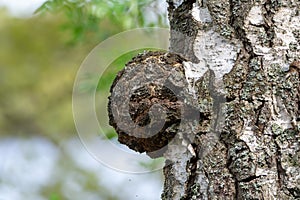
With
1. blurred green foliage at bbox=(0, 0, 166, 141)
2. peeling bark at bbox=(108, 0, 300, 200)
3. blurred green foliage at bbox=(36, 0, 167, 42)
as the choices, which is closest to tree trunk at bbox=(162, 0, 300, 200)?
peeling bark at bbox=(108, 0, 300, 200)

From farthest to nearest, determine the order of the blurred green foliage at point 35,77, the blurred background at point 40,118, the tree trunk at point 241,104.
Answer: the blurred green foliage at point 35,77
the blurred background at point 40,118
the tree trunk at point 241,104

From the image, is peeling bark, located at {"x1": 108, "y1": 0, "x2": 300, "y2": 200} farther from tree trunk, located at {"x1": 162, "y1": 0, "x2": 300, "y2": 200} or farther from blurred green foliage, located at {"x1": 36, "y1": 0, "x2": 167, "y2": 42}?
blurred green foliage, located at {"x1": 36, "y1": 0, "x2": 167, "y2": 42}

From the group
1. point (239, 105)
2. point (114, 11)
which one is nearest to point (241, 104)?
point (239, 105)

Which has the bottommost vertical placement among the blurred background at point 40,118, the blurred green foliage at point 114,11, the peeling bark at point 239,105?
the peeling bark at point 239,105

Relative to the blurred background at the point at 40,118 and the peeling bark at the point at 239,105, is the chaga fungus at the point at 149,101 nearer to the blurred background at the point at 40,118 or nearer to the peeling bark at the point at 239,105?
the peeling bark at the point at 239,105

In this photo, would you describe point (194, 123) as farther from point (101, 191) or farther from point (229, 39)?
point (101, 191)

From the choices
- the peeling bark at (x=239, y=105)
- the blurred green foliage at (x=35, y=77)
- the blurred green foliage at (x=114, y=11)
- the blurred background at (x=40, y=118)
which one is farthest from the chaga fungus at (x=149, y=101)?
the blurred green foliage at (x=35, y=77)

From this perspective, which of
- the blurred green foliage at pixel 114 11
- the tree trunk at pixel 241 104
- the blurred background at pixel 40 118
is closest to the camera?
the tree trunk at pixel 241 104

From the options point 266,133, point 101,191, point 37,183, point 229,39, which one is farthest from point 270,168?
point 37,183

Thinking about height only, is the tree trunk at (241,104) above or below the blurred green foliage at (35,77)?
below
